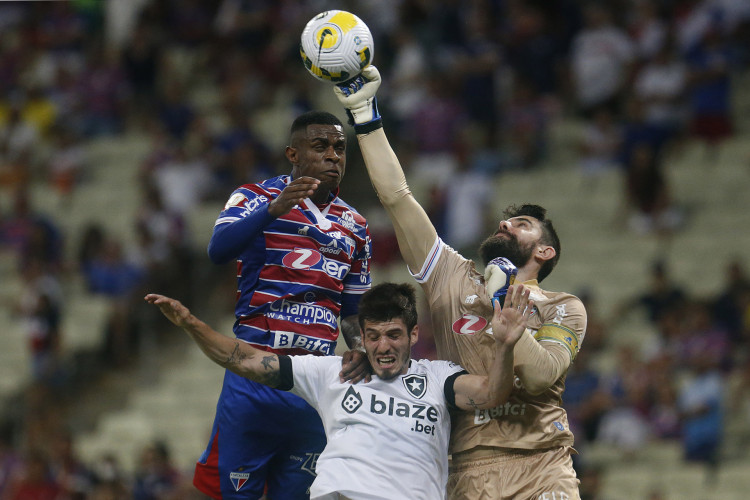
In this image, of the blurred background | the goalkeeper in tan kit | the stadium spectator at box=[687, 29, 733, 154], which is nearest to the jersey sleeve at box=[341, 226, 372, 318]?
the goalkeeper in tan kit

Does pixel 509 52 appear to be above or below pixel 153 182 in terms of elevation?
above

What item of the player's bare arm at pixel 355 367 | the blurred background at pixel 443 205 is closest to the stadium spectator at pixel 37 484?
the blurred background at pixel 443 205

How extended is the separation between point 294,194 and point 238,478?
158cm

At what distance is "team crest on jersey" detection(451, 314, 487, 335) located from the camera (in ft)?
20.0

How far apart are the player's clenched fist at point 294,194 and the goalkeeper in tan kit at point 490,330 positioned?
1.75ft

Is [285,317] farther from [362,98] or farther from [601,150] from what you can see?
[601,150]

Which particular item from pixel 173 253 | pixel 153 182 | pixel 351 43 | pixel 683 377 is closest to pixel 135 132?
pixel 153 182

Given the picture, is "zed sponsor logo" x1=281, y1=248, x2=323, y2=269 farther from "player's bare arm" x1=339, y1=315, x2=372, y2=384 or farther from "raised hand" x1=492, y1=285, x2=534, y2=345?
"raised hand" x1=492, y1=285, x2=534, y2=345

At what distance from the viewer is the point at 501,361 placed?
5523 mm

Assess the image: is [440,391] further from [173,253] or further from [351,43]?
[173,253]

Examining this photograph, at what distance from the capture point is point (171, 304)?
17.7 ft

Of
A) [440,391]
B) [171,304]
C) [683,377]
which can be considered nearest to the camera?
[171,304]

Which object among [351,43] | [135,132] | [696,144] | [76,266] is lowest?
[351,43]

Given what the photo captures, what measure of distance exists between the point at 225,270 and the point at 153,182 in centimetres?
175
